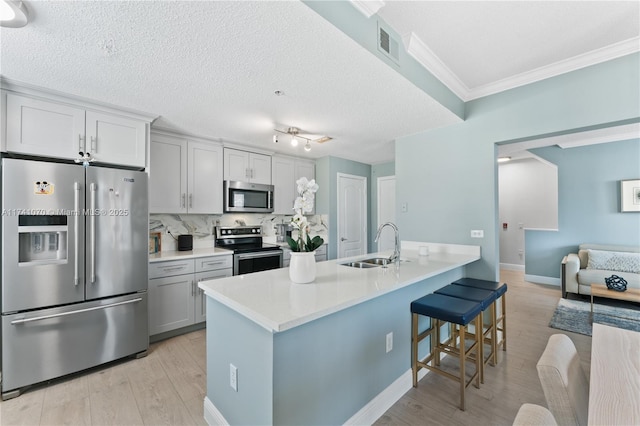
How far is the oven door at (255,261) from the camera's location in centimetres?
337

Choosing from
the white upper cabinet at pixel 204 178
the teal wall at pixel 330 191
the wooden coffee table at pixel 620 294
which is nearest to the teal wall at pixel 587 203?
the wooden coffee table at pixel 620 294

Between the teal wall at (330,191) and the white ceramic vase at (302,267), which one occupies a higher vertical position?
the teal wall at (330,191)

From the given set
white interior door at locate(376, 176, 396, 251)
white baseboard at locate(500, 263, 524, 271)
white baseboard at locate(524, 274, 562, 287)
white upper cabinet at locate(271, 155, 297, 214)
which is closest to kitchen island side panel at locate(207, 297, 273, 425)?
white upper cabinet at locate(271, 155, 297, 214)

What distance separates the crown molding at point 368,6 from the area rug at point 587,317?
3.87 meters

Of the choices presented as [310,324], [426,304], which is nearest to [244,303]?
[310,324]

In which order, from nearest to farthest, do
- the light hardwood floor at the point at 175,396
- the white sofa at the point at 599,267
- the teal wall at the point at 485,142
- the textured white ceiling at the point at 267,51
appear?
the textured white ceiling at the point at 267,51, the light hardwood floor at the point at 175,396, the teal wall at the point at 485,142, the white sofa at the point at 599,267

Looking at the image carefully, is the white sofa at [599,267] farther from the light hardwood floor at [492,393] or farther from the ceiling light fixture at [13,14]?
the ceiling light fixture at [13,14]

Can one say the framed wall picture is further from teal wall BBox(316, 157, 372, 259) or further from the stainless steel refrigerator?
the stainless steel refrigerator

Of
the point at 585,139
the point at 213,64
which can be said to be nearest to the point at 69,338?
the point at 213,64

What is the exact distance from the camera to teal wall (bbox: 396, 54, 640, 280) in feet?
7.20

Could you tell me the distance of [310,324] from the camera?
1392mm

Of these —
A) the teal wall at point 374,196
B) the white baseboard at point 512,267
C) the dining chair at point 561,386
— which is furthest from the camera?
the white baseboard at point 512,267

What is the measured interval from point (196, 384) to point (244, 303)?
1.39 meters

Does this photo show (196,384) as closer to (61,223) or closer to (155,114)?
(61,223)
